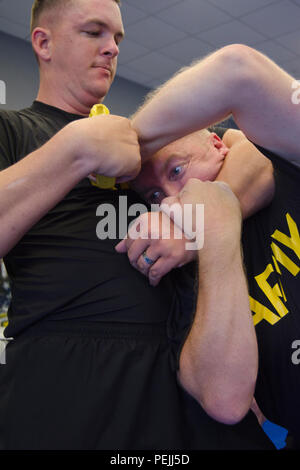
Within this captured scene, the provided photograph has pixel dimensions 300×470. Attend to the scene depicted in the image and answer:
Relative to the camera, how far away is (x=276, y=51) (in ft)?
16.0

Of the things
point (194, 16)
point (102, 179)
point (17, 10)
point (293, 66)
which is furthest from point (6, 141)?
point (293, 66)

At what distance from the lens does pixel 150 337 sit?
88 centimetres

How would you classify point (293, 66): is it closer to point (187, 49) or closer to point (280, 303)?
point (187, 49)

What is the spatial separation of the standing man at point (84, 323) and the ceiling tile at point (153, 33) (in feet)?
12.2

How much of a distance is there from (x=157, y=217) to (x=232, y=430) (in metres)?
0.44

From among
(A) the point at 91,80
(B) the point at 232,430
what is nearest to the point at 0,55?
(A) the point at 91,80

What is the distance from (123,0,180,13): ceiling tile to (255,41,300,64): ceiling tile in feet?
4.25

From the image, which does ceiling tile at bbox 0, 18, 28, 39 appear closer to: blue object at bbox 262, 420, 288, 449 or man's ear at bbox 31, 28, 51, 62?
man's ear at bbox 31, 28, 51, 62

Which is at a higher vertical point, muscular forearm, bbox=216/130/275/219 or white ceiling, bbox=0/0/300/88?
white ceiling, bbox=0/0/300/88

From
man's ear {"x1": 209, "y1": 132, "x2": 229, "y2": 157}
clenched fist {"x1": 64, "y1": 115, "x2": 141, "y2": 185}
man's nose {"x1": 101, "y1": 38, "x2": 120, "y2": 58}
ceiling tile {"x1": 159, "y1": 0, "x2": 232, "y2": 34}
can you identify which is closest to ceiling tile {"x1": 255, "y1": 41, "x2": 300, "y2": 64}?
ceiling tile {"x1": 159, "y1": 0, "x2": 232, "y2": 34}

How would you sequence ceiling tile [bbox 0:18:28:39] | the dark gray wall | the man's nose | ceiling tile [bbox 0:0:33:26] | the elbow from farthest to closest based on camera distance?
the dark gray wall, ceiling tile [bbox 0:18:28:39], ceiling tile [bbox 0:0:33:26], the man's nose, the elbow

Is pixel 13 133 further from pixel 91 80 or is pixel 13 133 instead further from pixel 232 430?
pixel 232 430

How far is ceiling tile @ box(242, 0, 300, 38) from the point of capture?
3.96 metres

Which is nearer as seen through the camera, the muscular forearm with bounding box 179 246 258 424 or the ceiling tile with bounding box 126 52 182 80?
the muscular forearm with bounding box 179 246 258 424
